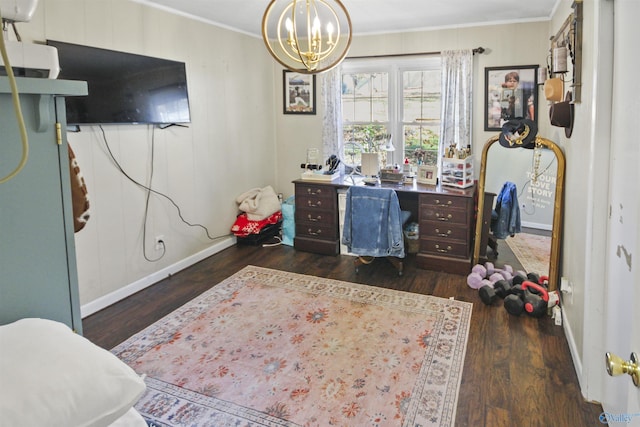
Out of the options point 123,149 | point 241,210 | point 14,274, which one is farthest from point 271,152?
point 14,274

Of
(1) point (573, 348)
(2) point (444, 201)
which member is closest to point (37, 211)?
(1) point (573, 348)

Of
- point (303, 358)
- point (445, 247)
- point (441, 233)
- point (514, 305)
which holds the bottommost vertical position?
point (303, 358)

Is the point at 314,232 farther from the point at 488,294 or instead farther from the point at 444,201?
the point at 488,294

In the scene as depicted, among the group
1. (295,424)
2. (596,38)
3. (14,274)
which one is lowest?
(295,424)

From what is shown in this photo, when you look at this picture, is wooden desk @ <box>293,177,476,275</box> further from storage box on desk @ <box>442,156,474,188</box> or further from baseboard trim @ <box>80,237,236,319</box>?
baseboard trim @ <box>80,237,236,319</box>

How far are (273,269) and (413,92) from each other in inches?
95.7

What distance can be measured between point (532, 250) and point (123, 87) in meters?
3.50

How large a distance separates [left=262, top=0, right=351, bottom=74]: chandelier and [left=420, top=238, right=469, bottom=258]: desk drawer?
1.82 metres

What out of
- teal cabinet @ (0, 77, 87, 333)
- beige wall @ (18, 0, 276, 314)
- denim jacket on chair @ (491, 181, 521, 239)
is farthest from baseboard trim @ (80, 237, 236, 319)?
denim jacket on chair @ (491, 181, 521, 239)

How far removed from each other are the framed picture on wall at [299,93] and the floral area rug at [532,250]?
8.82 ft

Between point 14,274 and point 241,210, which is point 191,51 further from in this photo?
point 14,274

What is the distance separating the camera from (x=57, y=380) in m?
0.87

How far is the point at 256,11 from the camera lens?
385 cm

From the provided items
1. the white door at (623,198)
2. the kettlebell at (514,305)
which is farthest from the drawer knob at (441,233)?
the white door at (623,198)
